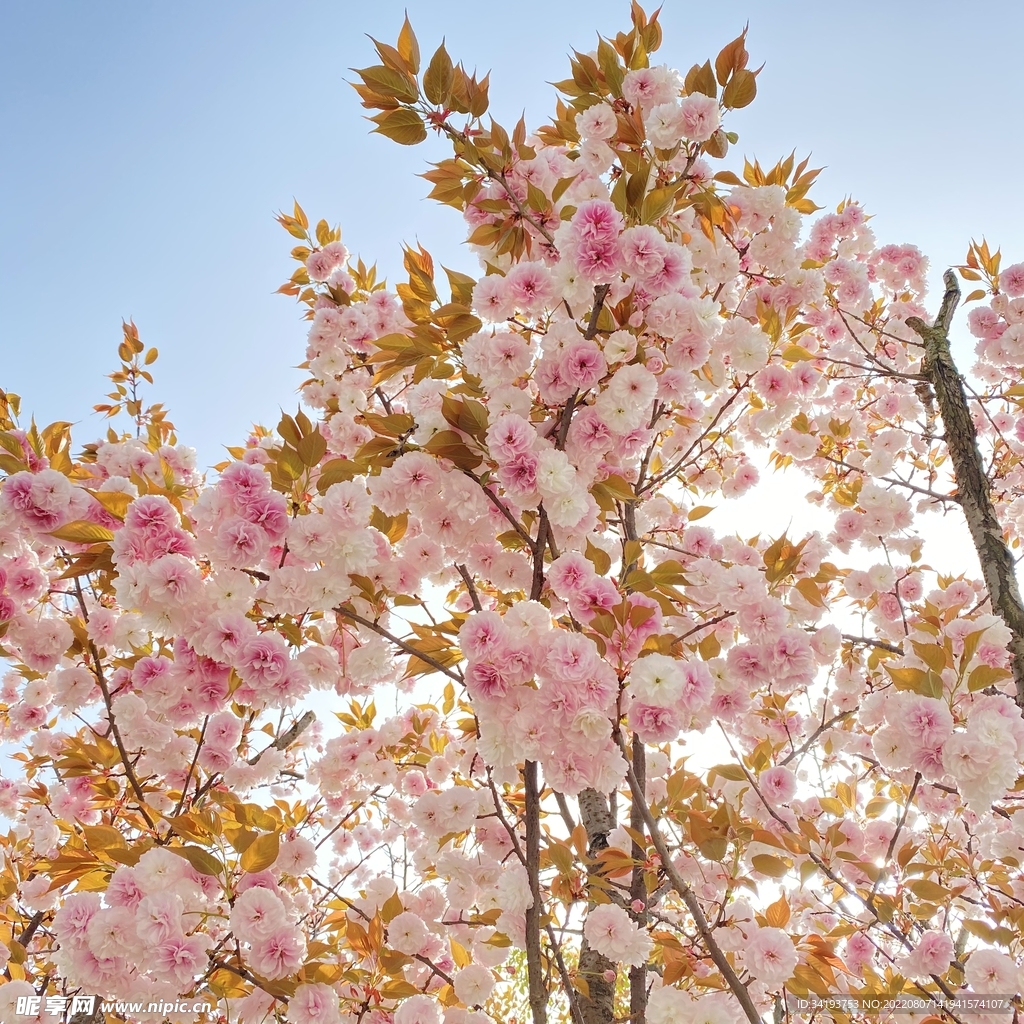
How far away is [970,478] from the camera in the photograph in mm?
3168

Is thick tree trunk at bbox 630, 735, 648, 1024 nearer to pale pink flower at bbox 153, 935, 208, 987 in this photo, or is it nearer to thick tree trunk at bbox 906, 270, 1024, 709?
pale pink flower at bbox 153, 935, 208, 987

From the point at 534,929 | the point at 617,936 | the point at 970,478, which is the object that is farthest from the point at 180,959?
the point at 970,478

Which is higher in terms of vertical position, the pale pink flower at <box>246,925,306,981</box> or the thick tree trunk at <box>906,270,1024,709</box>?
the thick tree trunk at <box>906,270,1024,709</box>

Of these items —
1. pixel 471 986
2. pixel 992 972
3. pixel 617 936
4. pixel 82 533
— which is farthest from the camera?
pixel 992 972

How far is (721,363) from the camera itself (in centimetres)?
246

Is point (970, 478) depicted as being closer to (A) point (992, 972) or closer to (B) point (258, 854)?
(A) point (992, 972)

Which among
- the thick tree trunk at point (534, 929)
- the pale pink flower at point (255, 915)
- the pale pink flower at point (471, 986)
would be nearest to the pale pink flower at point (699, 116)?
the thick tree trunk at point (534, 929)

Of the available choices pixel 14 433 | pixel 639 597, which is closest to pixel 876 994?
pixel 639 597

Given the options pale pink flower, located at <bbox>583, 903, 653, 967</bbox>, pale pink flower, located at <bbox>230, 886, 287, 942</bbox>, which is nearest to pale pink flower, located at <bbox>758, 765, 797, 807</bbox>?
pale pink flower, located at <bbox>583, 903, 653, 967</bbox>

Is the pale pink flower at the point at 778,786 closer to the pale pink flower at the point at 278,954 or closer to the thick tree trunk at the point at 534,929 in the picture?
the thick tree trunk at the point at 534,929

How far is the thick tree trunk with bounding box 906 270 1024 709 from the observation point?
2.81m

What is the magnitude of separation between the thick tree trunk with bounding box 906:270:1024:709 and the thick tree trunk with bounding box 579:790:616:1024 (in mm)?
1829

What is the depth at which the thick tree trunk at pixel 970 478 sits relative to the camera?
2.81m

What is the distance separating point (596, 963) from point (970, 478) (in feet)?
9.44
